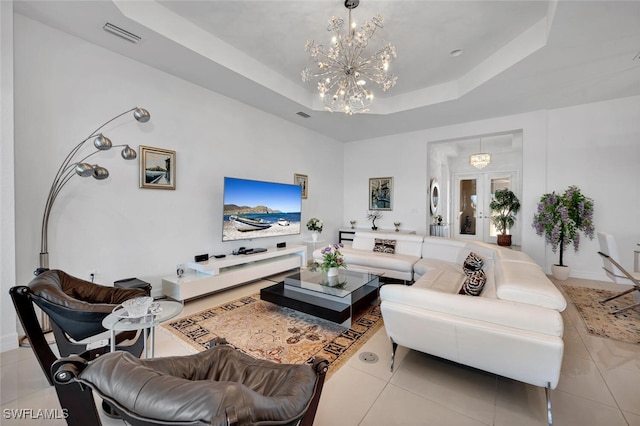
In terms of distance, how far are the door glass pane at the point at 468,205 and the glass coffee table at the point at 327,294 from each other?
22.7 feet

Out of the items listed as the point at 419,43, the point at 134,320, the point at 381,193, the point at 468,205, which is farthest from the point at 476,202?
the point at 134,320

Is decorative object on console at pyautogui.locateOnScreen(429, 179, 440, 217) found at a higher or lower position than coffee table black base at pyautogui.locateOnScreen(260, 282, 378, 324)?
higher

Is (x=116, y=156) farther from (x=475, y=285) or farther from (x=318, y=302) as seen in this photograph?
(x=475, y=285)

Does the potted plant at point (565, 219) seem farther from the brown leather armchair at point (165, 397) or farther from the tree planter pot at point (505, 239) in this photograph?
the brown leather armchair at point (165, 397)

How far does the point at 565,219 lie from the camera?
4629 mm

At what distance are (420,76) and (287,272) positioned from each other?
4160mm

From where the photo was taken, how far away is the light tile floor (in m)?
1.70

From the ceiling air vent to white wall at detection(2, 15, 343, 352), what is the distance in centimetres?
46

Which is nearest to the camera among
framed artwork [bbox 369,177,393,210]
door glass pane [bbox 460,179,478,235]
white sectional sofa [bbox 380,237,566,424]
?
white sectional sofa [bbox 380,237,566,424]

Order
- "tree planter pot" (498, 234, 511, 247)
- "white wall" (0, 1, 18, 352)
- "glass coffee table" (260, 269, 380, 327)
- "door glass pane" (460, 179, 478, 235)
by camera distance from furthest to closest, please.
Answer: "door glass pane" (460, 179, 478, 235)
"tree planter pot" (498, 234, 511, 247)
"glass coffee table" (260, 269, 380, 327)
"white wall" (0, 1, 18, 352)

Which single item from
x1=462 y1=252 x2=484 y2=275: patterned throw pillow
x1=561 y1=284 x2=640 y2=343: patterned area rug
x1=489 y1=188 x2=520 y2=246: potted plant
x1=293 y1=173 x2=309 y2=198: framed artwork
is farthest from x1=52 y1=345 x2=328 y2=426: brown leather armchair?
x1=489 y1=188 x2=520 y2=246: potted plant

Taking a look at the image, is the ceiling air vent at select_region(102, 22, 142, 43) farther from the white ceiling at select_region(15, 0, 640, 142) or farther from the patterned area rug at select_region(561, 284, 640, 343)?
the patterned area rug at select_region(561, 284, 640, 343)

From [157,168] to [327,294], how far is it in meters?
2.83

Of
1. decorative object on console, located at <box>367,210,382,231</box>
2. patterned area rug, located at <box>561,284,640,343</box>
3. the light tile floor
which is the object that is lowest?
the light tile floor
